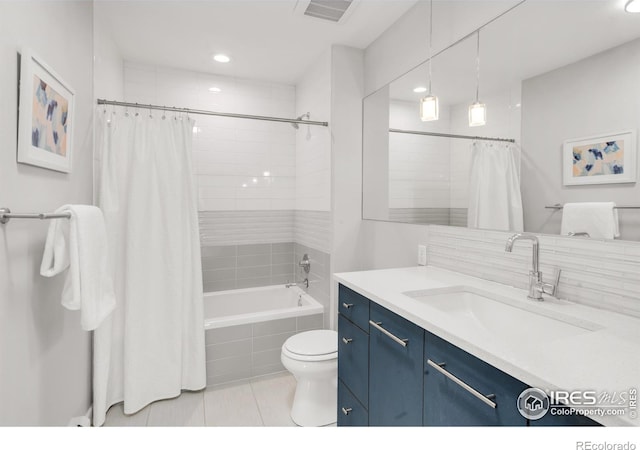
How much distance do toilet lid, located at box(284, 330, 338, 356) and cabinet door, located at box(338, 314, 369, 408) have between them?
11.0 inches

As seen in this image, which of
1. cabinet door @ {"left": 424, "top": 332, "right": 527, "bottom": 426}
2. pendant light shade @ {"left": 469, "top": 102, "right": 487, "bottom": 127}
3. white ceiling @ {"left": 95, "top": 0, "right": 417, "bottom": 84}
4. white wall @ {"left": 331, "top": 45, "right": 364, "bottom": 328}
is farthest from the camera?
white wall @ {"left": 331, "top": 45, "right": 364, "bottom": 328}

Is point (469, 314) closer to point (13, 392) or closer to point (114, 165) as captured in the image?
point (13, 392)

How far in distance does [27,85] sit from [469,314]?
6.34ft

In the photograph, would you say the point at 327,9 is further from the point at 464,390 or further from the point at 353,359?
the point at 464,390

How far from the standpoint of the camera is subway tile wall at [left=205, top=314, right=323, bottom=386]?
233 cm

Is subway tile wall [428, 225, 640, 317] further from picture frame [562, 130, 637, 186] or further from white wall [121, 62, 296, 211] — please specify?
white wall [121, 62, 296, 211]

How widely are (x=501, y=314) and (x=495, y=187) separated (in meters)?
0.61

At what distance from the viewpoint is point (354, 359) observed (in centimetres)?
154

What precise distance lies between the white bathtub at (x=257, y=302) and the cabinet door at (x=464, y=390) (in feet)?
5.40

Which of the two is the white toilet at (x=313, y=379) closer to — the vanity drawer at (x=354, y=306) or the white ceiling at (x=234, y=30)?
the vanity drawer at (x=354, y=306)

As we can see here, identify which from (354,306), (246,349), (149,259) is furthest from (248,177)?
(354,306)

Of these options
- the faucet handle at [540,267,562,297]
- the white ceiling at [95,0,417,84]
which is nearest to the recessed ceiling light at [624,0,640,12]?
the faucet handle at [540,267,562,297]

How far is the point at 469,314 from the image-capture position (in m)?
1.41

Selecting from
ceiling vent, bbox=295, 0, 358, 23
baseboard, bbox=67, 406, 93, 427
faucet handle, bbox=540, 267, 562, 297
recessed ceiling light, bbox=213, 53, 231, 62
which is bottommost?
baseboard, bbox=67, 406, 93, 427
